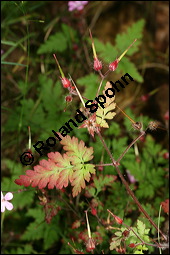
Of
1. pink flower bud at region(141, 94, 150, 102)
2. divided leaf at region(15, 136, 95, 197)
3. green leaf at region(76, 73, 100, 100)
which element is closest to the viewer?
divided leaf at region(15, 136, 95, 197)

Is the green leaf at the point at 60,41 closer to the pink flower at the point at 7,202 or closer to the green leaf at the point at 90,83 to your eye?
the green leaf at the point at 90,83

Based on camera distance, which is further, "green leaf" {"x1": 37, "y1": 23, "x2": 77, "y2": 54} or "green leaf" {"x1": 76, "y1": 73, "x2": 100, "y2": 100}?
"green leaf" {"x1": 37, "y1": 23, "x2": 77, "y2": 54}

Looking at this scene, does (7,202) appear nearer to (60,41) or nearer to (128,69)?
(128,69)

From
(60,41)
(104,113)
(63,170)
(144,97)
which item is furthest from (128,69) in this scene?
(63,170)

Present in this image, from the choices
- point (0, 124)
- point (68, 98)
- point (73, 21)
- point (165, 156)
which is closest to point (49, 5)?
point (73, 21)

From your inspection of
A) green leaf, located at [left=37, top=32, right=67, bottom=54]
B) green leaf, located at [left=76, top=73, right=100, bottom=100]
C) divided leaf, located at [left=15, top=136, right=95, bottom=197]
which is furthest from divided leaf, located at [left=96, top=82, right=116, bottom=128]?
green leaf, located at [left=37, top=32, right=67, bottom=54]

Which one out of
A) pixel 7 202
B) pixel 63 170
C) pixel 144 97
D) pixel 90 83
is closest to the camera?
pixel 63 170

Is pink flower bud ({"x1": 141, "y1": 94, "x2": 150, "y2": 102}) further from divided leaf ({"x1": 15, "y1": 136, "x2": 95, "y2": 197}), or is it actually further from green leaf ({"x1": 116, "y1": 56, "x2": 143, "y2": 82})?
divided leaf ({"x1": 15, "y1": 136, "x2": 95, "y2": 197})

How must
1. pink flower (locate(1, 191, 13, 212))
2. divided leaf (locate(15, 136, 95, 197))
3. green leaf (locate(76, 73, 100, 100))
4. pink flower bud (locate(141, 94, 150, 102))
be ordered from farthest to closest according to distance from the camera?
pink flower bud (locate(141, 94, 150, 102)) → green leaf (locate(76, 73, 100, 100)) → pink flower (locate(1, 191, 13, 212)) → divided leaf (locate(15, 136, 95, 197))

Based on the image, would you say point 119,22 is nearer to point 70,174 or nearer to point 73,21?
point 73,21
